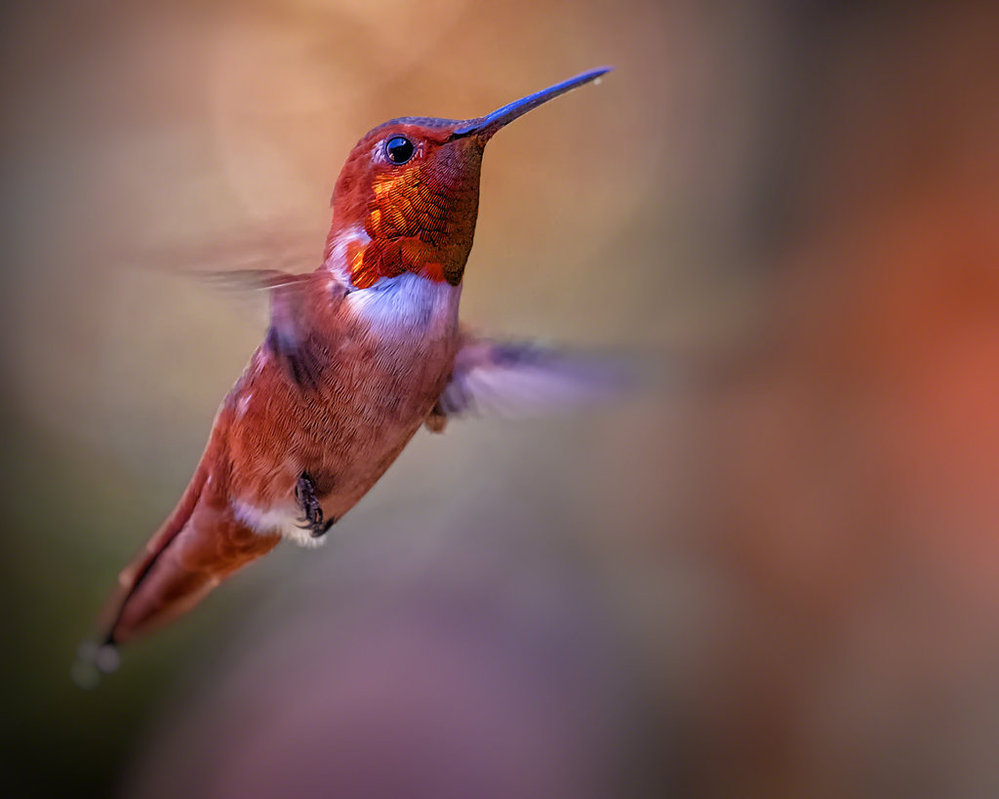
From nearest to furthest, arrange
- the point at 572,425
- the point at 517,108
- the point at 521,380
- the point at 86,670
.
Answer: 1. the point at 517,108
2. the point at 521,380
3. the point at 86,670
4. the point at 572,425

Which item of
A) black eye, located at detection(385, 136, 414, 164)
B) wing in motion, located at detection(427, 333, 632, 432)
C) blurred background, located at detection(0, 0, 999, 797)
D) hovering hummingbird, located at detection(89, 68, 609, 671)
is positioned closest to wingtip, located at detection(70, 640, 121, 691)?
blurred background, located at detection(0, 0, 999, 797)

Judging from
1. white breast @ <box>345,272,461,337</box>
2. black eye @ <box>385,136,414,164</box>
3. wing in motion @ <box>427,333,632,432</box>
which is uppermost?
black eye @ <box>385,136,414,164</box>

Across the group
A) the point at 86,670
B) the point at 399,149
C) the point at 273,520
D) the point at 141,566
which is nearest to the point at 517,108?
the point at 399,149

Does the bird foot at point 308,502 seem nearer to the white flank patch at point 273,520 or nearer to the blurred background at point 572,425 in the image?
the white flank patch at point 273,520

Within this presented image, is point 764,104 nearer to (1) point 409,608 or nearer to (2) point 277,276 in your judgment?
(1) point 409,608

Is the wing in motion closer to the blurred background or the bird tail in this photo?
the bird tail

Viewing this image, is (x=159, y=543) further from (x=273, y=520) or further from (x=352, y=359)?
(x=352, y=359)

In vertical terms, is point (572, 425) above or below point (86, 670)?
above
